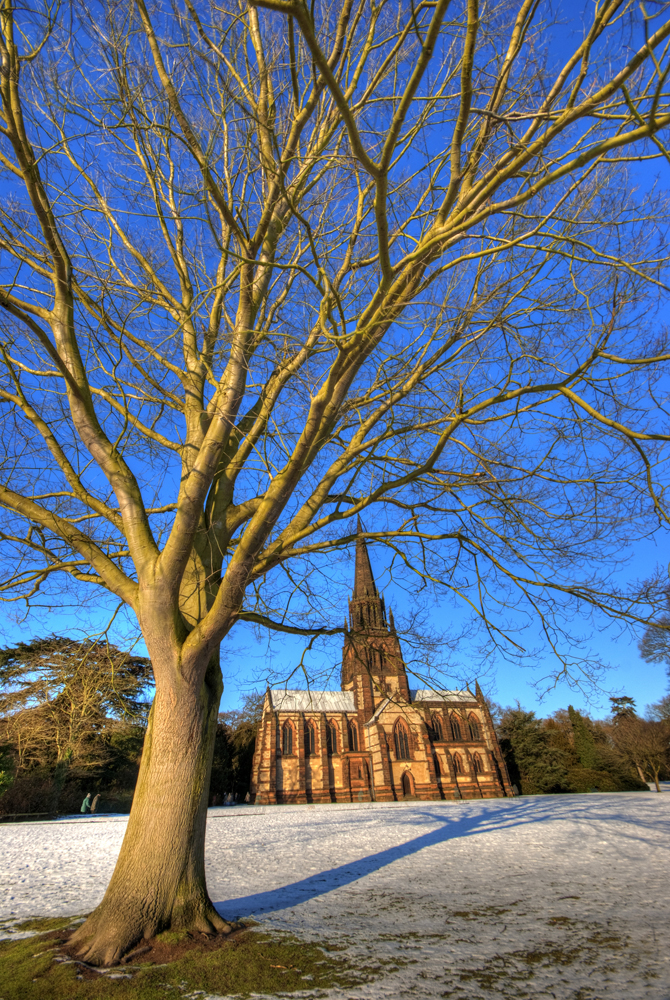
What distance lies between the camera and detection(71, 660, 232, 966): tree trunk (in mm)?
3562

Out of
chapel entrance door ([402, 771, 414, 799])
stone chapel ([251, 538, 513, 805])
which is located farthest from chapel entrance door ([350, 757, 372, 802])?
chapel entrance door ([402, 771, 414, 799])

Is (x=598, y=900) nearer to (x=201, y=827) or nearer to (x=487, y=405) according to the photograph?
(x=201, y=827)

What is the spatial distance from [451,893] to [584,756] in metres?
32.5

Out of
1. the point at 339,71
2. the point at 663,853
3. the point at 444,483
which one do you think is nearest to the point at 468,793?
the point at 663,853

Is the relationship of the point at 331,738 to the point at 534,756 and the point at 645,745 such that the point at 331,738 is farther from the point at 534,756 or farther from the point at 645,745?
the point at 645,745

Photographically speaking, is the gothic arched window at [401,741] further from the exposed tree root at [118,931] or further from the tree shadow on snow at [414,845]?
the exposed tree root at [118,931]

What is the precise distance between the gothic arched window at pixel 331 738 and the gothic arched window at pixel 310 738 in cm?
106

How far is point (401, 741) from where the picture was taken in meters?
37.3

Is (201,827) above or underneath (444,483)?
underneath

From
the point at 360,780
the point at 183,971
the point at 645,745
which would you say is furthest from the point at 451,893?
the point at 360,780

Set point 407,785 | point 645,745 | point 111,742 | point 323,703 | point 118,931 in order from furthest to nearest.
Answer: point 323,703 < point 407,785 < point 645,745 < point 111,742 < point 118,931

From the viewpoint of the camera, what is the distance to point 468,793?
36781 mm

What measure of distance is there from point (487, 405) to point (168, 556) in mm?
3271

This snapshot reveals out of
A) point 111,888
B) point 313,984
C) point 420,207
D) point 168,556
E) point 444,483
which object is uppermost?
point 420,207
